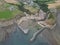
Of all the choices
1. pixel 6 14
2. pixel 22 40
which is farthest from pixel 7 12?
pixel 22 40

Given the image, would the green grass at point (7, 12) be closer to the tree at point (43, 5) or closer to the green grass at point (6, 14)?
the green grass at point (6, 14)

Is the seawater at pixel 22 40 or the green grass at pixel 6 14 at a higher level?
the green grass at pixel 6 14

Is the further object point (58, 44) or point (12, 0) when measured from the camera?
point (12, 0)

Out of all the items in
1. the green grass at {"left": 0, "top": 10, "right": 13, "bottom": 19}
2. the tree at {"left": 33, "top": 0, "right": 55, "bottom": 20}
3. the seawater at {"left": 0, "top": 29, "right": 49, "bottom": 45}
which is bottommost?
the seawater at {"left": 0, "top": 29, "right": 49, "bottom": 45}

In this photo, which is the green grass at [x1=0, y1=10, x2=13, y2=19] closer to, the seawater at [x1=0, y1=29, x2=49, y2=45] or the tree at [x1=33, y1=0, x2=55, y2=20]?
the seawater at [x1=0, y1=29, x2=49, y2=45]

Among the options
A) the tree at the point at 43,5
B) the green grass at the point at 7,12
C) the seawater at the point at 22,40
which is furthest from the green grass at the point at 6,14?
the tree at the point at 43,5

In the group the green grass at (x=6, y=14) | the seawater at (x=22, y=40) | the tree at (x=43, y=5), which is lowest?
the seawater at (x=22, y=40)

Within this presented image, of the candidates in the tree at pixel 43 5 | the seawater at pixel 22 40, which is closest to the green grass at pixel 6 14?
the seawater at pixel 22 40

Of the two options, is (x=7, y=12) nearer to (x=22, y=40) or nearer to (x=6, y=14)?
(x=6, y=14)

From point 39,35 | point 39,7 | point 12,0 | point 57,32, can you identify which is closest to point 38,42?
point 39,35

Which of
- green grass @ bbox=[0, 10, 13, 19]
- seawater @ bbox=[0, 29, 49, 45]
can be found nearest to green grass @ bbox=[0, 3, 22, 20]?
green grass @ bbox=[0, 10, 13, 19]

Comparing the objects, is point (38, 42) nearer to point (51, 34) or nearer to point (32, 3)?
point (51, 34)
